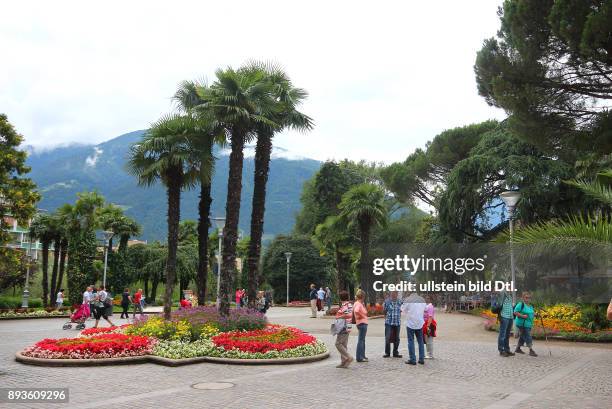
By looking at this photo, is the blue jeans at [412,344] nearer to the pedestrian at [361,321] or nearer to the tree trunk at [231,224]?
the pedestrian at [361,321]

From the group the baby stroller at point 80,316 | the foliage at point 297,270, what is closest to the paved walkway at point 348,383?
the baby stroller at point 80,316

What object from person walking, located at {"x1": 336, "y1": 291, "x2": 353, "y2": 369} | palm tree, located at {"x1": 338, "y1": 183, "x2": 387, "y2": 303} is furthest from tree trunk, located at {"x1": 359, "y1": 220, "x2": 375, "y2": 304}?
person walking, located at {"x1": 336, "y1": 291, "x2": 353, "y2": 369}

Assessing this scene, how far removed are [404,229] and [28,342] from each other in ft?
152

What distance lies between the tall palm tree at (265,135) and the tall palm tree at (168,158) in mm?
2484

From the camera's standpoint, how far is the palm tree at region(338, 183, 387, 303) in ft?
100

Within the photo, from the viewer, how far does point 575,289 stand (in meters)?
28.9

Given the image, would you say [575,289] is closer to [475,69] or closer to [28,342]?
[475,69]

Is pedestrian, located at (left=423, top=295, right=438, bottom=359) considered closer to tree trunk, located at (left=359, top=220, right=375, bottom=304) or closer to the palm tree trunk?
the palm tree trunk

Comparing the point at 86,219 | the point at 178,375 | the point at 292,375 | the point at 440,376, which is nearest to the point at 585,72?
the point at 440,376

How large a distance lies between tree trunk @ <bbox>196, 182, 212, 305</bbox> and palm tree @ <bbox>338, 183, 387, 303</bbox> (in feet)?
39.4

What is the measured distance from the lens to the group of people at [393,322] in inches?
453

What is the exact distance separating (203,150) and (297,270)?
3754cm

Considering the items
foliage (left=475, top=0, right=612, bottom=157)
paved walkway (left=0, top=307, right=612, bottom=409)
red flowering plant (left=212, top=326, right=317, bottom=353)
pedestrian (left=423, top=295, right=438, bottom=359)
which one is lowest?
paved walkway (left=0, top=307, right=612, bottom=409)

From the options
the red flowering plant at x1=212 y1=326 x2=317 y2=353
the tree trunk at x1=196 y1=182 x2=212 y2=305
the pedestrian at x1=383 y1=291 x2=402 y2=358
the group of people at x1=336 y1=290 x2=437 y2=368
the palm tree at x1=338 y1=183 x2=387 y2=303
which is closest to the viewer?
the group of people at x1=336 y1=290 x2=437 y2=368
